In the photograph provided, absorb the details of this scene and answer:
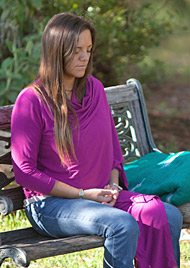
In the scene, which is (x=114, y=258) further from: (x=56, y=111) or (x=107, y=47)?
(x=107, y=47)

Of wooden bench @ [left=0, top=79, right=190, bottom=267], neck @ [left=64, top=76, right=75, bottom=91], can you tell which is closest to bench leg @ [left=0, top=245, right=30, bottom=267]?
wooden bench @ [left=0, top=79, right=190, bottom=267]

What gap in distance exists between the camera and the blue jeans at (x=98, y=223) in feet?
8.30

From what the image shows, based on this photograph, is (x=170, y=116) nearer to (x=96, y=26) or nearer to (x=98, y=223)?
(x=96, y=26)

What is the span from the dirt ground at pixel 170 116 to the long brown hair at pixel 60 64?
4035 millimetres

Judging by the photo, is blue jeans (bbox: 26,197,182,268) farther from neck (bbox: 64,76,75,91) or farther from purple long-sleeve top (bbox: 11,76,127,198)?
neck (bbox: 64,76,75,91)

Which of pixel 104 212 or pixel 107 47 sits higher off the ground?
pixel 107 47

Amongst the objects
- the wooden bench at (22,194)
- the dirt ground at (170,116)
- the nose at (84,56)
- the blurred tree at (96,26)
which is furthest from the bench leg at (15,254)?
the dirt ground at (170,116)

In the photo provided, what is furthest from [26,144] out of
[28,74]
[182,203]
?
[28,74]

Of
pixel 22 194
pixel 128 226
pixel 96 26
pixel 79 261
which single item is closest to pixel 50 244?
pixel 128 226

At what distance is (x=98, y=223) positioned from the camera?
258 centimetres

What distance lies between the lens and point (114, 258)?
2.54 m

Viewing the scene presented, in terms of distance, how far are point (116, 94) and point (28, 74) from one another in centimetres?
124

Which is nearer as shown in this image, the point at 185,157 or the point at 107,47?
the point at 185,157

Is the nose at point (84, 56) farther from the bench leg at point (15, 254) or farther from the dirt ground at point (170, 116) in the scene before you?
the dirt ground at point (170, 116)
